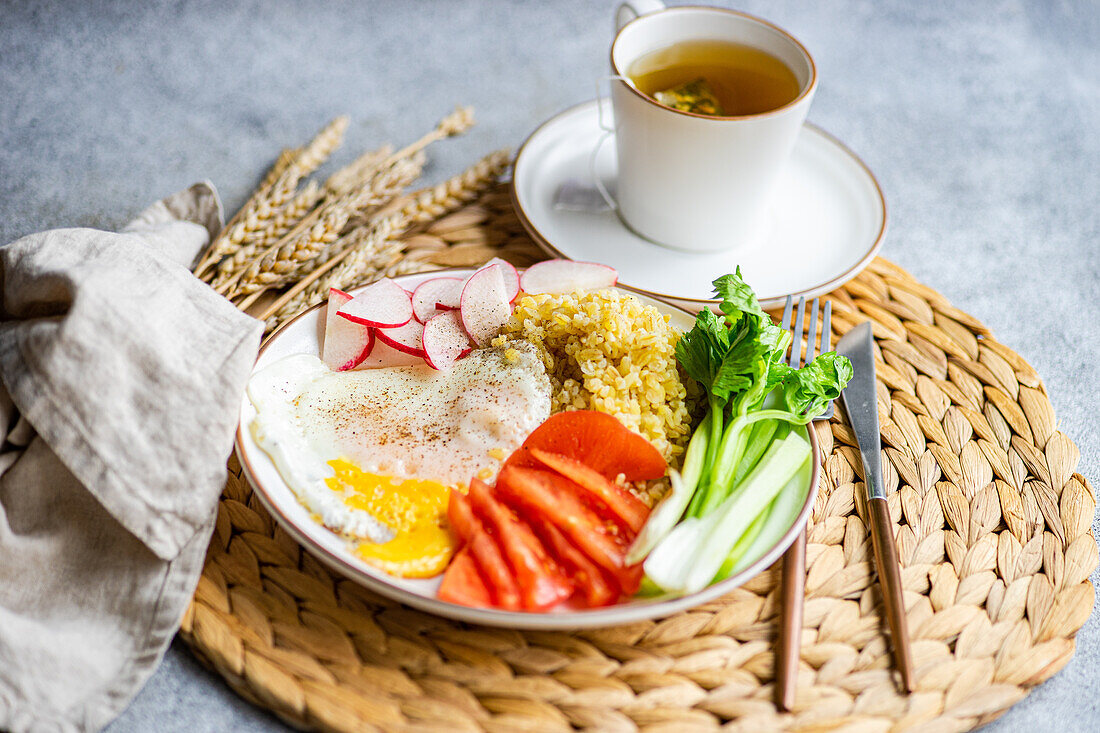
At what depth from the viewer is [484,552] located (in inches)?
58.4

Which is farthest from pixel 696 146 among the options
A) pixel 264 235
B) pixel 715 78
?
pixel 264 235

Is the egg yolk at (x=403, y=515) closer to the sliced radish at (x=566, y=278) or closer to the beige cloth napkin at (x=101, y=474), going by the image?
the beige cloth napkin at (x=101, y=474)

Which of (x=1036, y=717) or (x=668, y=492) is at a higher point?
(x=668, y=492)

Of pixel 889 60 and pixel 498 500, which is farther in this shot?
pixel 889 60

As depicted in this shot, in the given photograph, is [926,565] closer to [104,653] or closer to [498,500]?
[498,500]

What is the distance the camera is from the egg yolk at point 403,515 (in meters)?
1.50

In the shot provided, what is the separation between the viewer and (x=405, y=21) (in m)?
3.66

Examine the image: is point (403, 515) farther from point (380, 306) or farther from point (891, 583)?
point (891, 583)

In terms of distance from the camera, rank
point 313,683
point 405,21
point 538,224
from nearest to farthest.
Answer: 1. point 313,683
2. point 538,224
3. point 405,21

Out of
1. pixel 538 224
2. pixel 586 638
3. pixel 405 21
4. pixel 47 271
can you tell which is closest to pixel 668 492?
pixel 586 638

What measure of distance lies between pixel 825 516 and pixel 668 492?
0.36m

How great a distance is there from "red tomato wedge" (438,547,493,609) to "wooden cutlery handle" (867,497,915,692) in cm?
72

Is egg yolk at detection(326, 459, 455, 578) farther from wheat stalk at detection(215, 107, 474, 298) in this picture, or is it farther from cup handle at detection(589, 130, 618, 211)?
cup handle at detection(589, 130, 618, 211)

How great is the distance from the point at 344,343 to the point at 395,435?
28 centimetres
